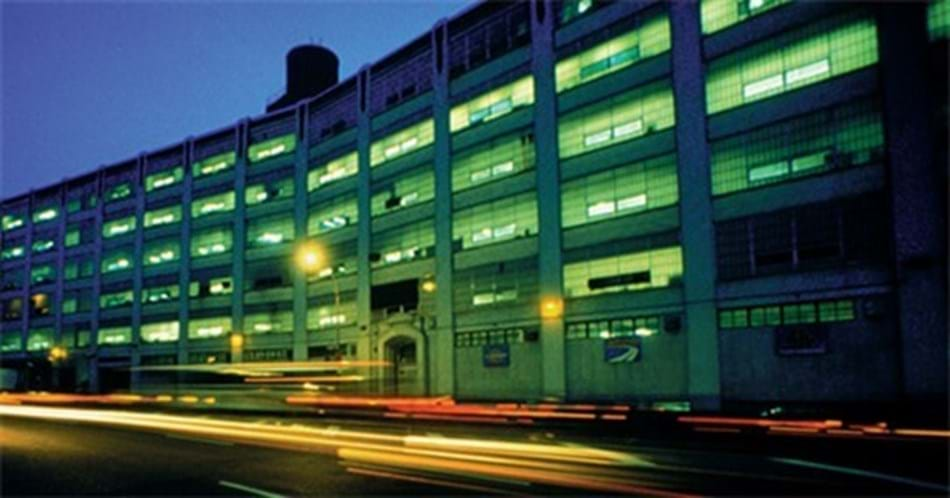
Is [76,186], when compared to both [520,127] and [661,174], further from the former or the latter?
[661,174]

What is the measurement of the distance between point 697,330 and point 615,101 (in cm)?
1145

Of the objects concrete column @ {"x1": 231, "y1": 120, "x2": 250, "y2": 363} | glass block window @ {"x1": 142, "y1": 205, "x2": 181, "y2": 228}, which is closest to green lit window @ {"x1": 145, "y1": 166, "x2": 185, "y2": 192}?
glass block window @ {"x1": 142, "y1": 205, "x2": 181, "y2": 228}

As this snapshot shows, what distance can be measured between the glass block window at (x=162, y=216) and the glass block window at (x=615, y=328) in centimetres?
4268

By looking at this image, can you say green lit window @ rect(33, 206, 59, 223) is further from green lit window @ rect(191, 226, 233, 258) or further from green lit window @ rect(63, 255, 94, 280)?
green lit window @ rect(191, 226, 233, 258)

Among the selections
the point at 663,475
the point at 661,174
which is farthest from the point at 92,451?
the point at 661,174

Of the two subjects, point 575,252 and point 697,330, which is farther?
point 575,252

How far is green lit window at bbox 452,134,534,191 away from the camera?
35.7 meters

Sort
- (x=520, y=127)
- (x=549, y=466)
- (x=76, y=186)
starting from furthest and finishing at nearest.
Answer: (x=76, y=186) → (x=520, y=127) → (x=549, y=466)

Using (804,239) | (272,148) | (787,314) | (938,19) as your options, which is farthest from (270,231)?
(938,19)

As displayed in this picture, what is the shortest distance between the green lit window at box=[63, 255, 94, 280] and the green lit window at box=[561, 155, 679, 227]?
55.1 metres

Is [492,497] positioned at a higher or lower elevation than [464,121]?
lower

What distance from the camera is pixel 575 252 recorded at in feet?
107

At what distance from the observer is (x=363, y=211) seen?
4534cm

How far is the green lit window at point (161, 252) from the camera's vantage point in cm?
6006
